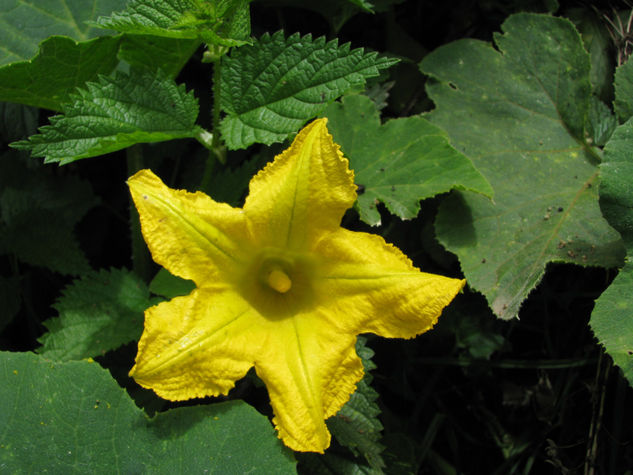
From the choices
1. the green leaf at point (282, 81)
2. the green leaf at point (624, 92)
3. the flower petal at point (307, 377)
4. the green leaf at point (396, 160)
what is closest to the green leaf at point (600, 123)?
the green leaf at point (624, 92)

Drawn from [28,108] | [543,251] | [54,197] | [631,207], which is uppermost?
[631,207]

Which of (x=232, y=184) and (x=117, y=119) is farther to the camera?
(x=232, y=184)

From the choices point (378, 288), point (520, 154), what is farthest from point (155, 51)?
point (520, 154)

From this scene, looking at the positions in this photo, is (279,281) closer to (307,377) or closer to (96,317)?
(307,377)

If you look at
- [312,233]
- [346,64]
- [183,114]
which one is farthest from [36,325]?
[346,64]

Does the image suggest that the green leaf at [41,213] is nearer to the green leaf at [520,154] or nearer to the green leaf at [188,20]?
the green leaf at [188,20]

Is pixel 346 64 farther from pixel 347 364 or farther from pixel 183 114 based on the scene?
pixel 347 364
